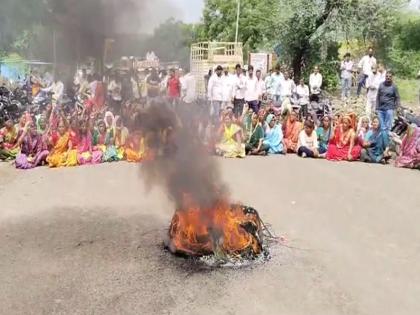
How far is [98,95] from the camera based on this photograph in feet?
28.0

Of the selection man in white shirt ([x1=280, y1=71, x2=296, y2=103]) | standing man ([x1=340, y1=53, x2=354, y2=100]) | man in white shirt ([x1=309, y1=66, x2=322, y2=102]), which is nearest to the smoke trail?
man in white shirt ([x1=280, y1=71, x2=296, y2=103])

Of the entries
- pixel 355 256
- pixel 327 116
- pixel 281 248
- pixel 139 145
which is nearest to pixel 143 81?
pixel 139 145

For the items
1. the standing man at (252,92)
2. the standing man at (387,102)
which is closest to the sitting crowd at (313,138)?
the standing man at (387,102)

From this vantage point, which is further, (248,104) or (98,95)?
(248,104)

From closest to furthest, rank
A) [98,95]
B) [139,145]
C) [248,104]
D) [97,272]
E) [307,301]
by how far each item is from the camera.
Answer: [307,301] → [97,272] → [98,95] → [139,145] → [248,104]

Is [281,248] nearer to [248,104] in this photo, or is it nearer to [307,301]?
[307,301]

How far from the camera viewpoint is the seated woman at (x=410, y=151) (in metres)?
9.87

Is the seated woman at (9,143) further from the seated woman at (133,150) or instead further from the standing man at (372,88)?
the standing man at (372,88)

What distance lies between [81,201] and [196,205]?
2.54m

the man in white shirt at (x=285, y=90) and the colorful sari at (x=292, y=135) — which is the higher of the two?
the man in white shirt at (x=285, y=90)

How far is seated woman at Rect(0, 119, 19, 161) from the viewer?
413 inches

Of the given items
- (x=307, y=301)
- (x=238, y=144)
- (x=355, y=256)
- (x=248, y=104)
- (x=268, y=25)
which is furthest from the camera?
(x=268, y=25)

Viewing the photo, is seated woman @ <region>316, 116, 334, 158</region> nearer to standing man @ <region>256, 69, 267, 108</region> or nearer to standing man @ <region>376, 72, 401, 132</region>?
standing man @ <region>376, 72, 401, 132</region>

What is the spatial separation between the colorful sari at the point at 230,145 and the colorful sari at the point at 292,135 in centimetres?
105
